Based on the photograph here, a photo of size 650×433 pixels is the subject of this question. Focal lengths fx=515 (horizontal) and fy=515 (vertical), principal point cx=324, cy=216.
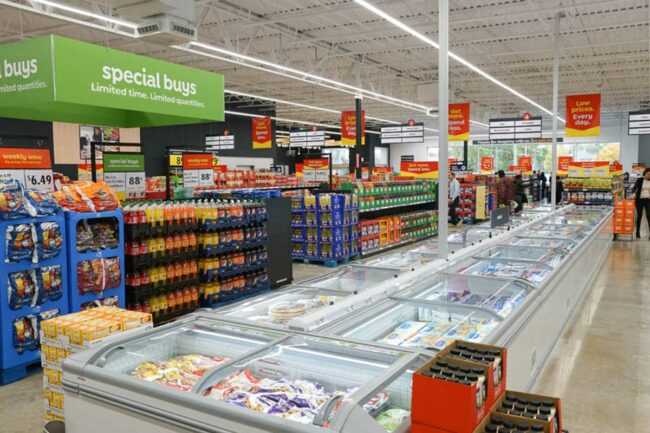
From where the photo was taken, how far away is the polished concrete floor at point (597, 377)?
3.95 m

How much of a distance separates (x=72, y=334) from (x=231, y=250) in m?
4.09

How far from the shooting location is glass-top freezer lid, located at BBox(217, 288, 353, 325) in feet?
11.1

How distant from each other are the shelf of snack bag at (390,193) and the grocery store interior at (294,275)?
0.25ft

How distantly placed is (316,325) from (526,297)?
1.95 metres

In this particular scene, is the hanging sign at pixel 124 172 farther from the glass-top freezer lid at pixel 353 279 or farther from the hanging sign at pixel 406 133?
the hanging sign at pixel 406 133

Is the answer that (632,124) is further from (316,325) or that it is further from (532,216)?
(316,325)

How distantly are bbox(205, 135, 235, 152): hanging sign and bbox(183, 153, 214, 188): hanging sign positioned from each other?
10.2 m

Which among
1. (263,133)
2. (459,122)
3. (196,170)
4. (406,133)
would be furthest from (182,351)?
(263,133)

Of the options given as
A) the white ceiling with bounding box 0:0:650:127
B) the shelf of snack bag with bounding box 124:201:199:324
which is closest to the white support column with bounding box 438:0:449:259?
the shelf of snack bag with bounding box 124:201:199:324

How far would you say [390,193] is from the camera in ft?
40.9

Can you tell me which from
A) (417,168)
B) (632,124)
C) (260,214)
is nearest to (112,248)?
(260,214)

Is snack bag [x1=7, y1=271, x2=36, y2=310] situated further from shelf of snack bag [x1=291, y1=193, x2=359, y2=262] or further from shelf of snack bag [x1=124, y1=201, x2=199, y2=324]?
shelf of snack bag [x1=291, y1=193, x2=359, y2=262]

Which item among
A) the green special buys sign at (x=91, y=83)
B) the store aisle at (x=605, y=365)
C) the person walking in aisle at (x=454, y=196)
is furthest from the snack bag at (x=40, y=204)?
the person walking in aisle at (x=454, y=196)

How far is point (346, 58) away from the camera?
17.1 m
